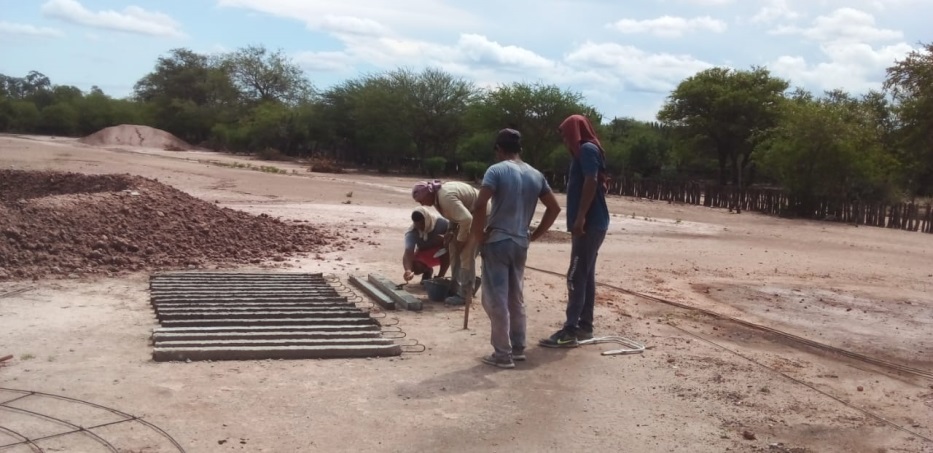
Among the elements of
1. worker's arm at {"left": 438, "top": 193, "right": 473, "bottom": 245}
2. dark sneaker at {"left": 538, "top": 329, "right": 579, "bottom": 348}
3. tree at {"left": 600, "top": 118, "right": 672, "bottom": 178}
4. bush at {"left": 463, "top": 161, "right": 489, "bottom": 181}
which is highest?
tree at {"left": 600, "top": 118, "right": 672, "bottom": 178}

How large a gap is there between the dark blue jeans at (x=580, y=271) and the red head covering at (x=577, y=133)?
2.12ft

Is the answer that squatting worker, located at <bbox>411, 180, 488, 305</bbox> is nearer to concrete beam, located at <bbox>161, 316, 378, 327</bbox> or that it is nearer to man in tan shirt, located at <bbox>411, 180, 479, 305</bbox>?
man in tan shirt, located at <bbox>411, 180, 479, 305</bbox>

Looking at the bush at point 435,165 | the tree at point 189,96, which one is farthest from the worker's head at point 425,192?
the tree at point 189,96

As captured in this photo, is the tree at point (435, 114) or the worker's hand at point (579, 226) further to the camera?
the tree at point (435, 114)

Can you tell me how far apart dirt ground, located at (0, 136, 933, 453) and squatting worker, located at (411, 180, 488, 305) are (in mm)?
329

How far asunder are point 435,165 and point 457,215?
33.9 m

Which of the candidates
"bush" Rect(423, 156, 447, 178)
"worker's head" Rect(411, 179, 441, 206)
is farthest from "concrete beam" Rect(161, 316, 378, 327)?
"bush" Rect(423, 156, 447, 178)

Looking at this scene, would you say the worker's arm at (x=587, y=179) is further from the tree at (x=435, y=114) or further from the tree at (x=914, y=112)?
the tree at (x=435, y=114)

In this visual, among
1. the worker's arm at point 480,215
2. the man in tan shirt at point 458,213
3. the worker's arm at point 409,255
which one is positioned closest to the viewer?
the worker's arm at point 480,215

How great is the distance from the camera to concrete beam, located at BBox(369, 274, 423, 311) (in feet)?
25.8

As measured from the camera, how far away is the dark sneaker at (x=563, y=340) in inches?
261

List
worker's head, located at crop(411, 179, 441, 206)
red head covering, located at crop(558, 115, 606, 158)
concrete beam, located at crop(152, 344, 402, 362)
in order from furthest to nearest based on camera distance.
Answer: worker's head, located at crop(411, 179, 441, 206)
red head covering, located at crop(558, 115, 606, 158)
concrete beam, located at crop(152, 344, 402, 362)

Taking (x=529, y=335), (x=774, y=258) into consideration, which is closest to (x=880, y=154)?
(x=774, y=258)

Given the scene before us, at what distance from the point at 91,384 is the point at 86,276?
156 inches
